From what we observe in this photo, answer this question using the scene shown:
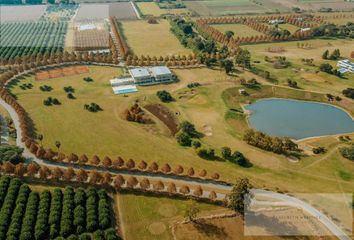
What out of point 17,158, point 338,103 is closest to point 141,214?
point 17,158

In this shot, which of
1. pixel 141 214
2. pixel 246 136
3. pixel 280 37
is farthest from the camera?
pixel 280 37

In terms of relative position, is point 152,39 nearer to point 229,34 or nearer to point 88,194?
point 229,34

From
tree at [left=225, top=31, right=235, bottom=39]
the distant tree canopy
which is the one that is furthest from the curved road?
tree at [left=225, top=31, right=235, bottom=39]

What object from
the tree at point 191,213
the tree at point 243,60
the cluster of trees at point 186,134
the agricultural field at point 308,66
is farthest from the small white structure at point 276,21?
the tree at point 191,213

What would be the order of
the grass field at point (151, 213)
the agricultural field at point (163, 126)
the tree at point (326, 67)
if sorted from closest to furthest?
the grass field at point (151, 213) < the agricultural field at point (163, 126) < the tree at point (326, 67)

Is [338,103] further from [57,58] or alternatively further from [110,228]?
[57,58]

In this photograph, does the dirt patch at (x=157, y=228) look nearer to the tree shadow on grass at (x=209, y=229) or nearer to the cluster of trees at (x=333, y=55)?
the tree shadow on grass at (x=209, y=229)
